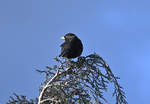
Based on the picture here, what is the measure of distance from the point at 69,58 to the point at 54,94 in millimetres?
1068

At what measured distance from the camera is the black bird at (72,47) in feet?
26.5

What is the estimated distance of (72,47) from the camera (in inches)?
319

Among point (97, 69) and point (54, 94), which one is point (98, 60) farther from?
point (54, 94)

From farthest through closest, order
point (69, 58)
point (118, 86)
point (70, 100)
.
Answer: point (69, 58), point (118, 86), point (70, 100)

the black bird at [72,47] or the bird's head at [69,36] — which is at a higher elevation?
the bird's head at [69,36]

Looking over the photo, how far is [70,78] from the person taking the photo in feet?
24.2

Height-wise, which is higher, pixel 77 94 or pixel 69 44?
pixel 69 44

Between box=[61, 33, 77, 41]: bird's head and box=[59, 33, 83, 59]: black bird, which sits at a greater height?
box=[61, 33, 77, 41]: bird's head

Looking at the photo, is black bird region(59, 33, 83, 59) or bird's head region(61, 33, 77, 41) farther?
bird's head region(61, 33, 77, 41)

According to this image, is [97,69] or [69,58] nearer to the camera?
[97,69]

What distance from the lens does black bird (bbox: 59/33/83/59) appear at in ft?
26.5

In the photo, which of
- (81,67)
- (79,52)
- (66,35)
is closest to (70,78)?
(81,67)

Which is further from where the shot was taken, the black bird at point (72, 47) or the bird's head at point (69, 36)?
the bird's head at point (69, 36)

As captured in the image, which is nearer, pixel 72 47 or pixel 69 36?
pixel 72 47
